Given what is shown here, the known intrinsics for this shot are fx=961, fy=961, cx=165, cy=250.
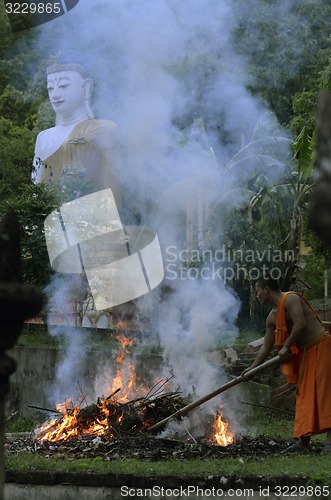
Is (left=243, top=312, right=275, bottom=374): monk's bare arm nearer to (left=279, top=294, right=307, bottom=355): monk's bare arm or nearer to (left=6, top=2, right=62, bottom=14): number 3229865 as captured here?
(left=279, top=294, right=307, bottom=355): monk's bare arm

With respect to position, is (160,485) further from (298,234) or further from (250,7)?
(250,7)

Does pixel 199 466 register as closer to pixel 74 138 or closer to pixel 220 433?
pixel 220 433

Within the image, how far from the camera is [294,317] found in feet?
29.2

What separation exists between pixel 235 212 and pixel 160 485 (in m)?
11.5

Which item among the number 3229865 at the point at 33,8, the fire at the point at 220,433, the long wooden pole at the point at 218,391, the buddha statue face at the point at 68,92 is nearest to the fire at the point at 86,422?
the long wooden pole at the point at 218,391

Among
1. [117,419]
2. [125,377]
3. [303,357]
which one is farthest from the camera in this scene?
[125,377]

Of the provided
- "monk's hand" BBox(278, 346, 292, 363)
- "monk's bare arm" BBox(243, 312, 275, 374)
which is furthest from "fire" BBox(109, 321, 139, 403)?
"monk's hand" BBox(278, 346, 292, 363)

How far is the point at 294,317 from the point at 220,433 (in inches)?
56.2

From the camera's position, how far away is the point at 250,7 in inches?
752

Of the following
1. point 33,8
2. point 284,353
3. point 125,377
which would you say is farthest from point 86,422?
point 33,8

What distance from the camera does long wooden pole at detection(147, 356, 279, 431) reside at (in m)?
8.86

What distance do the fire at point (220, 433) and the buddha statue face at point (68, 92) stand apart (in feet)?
35.1

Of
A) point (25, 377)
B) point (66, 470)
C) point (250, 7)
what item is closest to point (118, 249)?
point (25, 377)

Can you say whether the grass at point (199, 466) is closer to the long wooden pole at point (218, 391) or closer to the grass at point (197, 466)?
the grass at point (197, 466)
